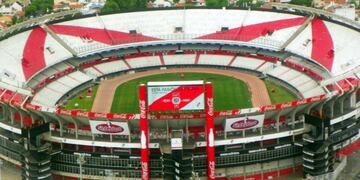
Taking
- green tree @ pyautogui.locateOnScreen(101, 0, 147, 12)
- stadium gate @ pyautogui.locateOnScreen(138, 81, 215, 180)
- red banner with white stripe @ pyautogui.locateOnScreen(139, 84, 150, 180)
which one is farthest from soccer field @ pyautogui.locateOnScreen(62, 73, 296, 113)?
green tree @ pyautogui.locateOnScreen(101, 0, 147, 12)

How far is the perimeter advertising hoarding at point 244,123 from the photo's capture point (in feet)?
213

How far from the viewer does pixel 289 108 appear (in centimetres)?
6631

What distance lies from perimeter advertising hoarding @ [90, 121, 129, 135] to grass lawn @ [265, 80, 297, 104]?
3288 centimetres

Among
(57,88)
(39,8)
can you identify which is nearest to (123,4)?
(39,8)

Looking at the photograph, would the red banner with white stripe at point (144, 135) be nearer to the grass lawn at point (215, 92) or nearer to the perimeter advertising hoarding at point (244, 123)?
the perimeter advertising hoarding at point (244, 123)

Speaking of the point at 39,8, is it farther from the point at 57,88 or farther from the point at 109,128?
the point at 109,128

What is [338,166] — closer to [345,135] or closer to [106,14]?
[345,135]

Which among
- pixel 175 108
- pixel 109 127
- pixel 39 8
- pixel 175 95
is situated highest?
pixel 39 8

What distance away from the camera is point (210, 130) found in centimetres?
6219

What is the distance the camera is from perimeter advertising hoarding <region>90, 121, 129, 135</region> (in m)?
65.0

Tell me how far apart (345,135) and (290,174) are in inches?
330

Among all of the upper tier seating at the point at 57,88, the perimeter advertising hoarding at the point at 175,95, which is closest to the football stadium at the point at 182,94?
the perimeter advertising hoarding at the point at 175,95

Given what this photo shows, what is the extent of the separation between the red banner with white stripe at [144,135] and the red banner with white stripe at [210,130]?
663 centimetres

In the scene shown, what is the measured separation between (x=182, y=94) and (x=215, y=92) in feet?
116
